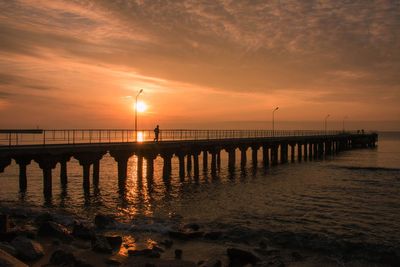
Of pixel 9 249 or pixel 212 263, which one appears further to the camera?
pixel 212 263

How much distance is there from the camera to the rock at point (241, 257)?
499 inches

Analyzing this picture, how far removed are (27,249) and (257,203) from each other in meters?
15.2

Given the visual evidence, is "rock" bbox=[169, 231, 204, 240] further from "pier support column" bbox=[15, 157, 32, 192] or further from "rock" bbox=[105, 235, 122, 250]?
"pier support column" bbox=[15, 157, 32, 192]

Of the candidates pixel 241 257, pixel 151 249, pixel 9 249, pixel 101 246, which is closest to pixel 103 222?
pixel 101 246

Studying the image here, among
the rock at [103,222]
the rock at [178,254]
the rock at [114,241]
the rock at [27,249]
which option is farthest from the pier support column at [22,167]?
the rock at [178,254]

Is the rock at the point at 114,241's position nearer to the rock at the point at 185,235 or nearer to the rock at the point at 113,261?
the rock at the point at 113,261

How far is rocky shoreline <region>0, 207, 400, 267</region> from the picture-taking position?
11914 millimetres

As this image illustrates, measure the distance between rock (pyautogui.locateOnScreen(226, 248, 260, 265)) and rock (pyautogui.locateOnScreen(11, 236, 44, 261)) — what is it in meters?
6.19

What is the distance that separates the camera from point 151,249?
13.4 meters

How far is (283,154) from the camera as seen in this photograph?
191ft

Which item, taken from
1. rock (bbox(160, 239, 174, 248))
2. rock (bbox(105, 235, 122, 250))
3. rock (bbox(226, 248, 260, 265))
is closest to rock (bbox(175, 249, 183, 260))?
rock (bbox(160, 239, 174, 248))

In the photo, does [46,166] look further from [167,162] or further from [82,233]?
[167,162]

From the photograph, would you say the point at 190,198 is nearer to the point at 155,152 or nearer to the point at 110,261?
the point at 155,152

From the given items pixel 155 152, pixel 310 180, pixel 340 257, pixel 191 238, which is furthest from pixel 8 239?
pixel 310 180
